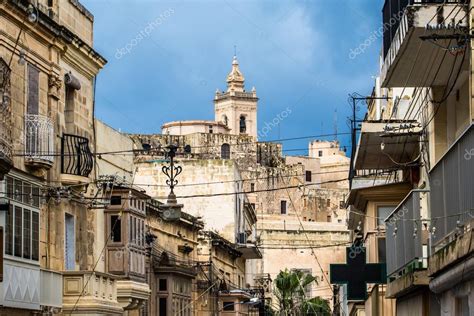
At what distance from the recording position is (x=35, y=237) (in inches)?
928

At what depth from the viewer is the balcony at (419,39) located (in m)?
14.0

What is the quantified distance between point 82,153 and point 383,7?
32.1 ft

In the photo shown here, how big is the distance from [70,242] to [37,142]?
357cm

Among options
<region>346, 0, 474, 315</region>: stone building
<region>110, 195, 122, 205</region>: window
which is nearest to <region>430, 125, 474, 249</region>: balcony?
<region>346, 0, 474, 315</region>: stone building

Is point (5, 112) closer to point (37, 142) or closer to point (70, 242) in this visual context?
point (37, 142)

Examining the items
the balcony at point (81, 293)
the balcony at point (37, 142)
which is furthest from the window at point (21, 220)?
the balcony at point (81, 293)

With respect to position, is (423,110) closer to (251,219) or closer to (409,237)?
(409,237)

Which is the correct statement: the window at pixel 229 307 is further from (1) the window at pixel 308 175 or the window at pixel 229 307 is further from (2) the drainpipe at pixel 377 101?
(1) the window at pixel 308 175

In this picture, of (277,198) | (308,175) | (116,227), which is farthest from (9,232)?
(308,175)

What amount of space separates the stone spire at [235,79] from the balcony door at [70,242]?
132m

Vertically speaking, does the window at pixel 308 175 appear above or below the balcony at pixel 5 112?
above

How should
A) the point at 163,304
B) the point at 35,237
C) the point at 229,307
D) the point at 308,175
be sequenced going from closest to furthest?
the point at 35,237 → the point at 163,304 → the point at 229,307 → the point at 308,175

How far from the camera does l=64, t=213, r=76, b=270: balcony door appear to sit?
86.9ft

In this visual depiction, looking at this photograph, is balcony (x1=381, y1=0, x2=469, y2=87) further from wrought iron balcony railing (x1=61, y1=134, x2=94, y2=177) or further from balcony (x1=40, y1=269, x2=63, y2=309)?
wrought iron balcony railing (x1=61, y1=134, x2=94, y2=177)
